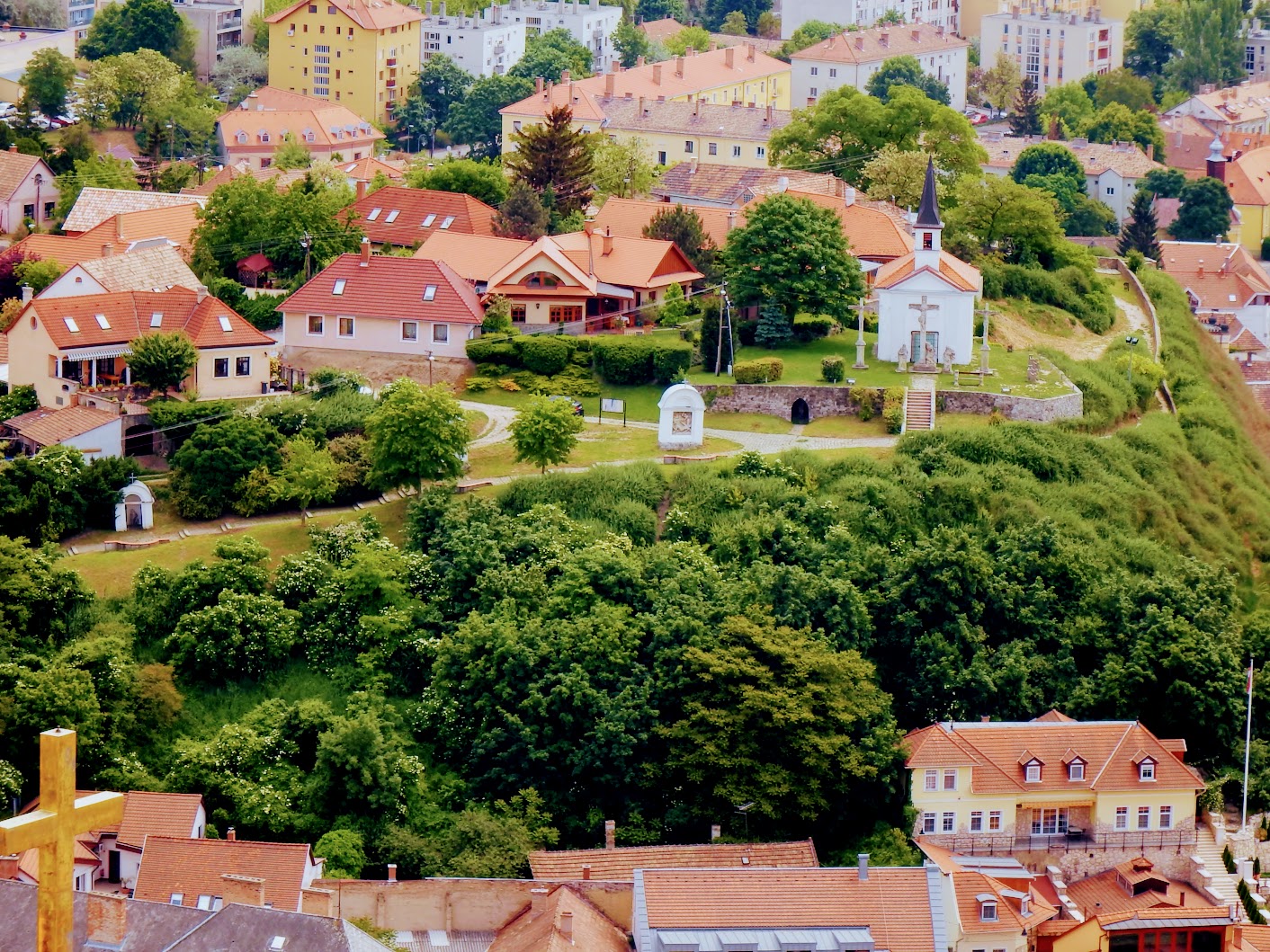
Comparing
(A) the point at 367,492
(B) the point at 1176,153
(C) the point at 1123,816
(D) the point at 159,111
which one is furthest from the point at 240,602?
(B) the point at 1176,153

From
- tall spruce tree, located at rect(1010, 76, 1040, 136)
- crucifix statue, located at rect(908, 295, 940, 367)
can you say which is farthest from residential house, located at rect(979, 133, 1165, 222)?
crucifix statue, located at rect(908, 295, 940, 367)

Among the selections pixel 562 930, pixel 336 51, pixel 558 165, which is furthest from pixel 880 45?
pixel 562 930

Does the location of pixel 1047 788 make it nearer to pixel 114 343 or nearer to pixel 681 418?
pixel 681 418

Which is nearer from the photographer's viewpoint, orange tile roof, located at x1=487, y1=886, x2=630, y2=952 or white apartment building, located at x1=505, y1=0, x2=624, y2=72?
orange tile roof, located at x1=487, y1=886, x2=630, y2=952

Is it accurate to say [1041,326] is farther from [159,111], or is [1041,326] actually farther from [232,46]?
[232,46]

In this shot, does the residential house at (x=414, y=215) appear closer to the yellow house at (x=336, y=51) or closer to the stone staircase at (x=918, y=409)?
the stone staircase at (x=918, y=409)

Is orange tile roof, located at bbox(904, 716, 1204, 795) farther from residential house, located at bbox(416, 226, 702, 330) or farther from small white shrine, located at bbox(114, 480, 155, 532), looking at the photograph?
residential house, located at bbox(416, 226, 702, 330)
